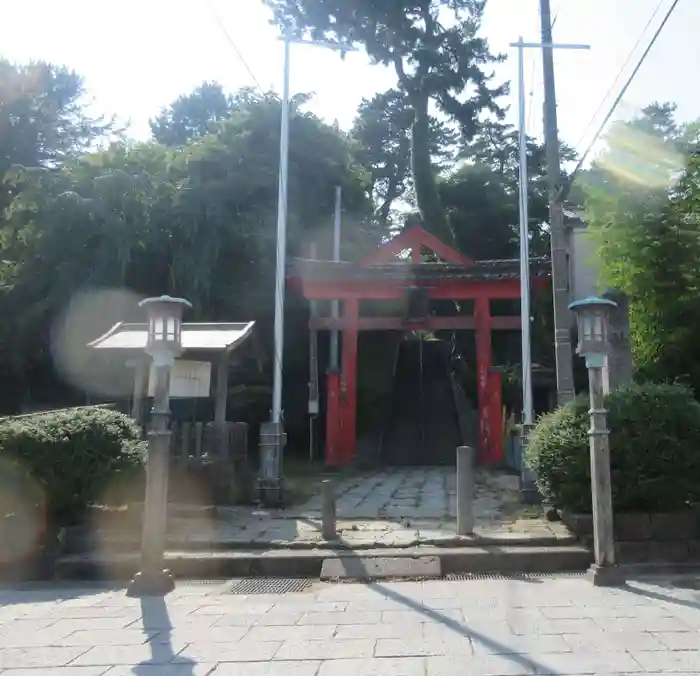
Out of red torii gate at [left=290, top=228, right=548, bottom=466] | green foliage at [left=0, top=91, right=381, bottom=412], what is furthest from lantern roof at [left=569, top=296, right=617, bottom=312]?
green foliage at [left=0, top=91, right=381, bottom=412]

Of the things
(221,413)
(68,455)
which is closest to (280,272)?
(221,413)

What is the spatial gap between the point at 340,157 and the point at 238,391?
27.4ft

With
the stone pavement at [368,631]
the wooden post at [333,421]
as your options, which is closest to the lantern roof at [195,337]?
the stone pavement at [368,631]

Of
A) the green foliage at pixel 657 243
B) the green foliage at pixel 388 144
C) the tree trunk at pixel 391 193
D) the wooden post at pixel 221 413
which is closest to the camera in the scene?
the wooden post at pixel 221 413

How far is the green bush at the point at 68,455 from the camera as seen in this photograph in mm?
7570

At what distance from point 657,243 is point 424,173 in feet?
48.3

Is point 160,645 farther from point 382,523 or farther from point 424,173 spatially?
point 424,173

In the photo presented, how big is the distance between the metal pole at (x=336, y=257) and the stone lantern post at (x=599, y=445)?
451 inches

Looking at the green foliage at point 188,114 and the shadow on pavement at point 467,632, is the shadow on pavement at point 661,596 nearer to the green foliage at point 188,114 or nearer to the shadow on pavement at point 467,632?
the shadow on pavement at point 467,632

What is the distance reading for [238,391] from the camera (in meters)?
17.5

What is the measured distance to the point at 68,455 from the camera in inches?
305

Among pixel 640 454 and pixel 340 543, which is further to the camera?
pixel 340 543

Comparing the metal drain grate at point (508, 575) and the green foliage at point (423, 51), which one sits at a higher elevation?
the green foliage at point (423, 51)

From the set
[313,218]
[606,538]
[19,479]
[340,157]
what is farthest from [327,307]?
[606,538]
